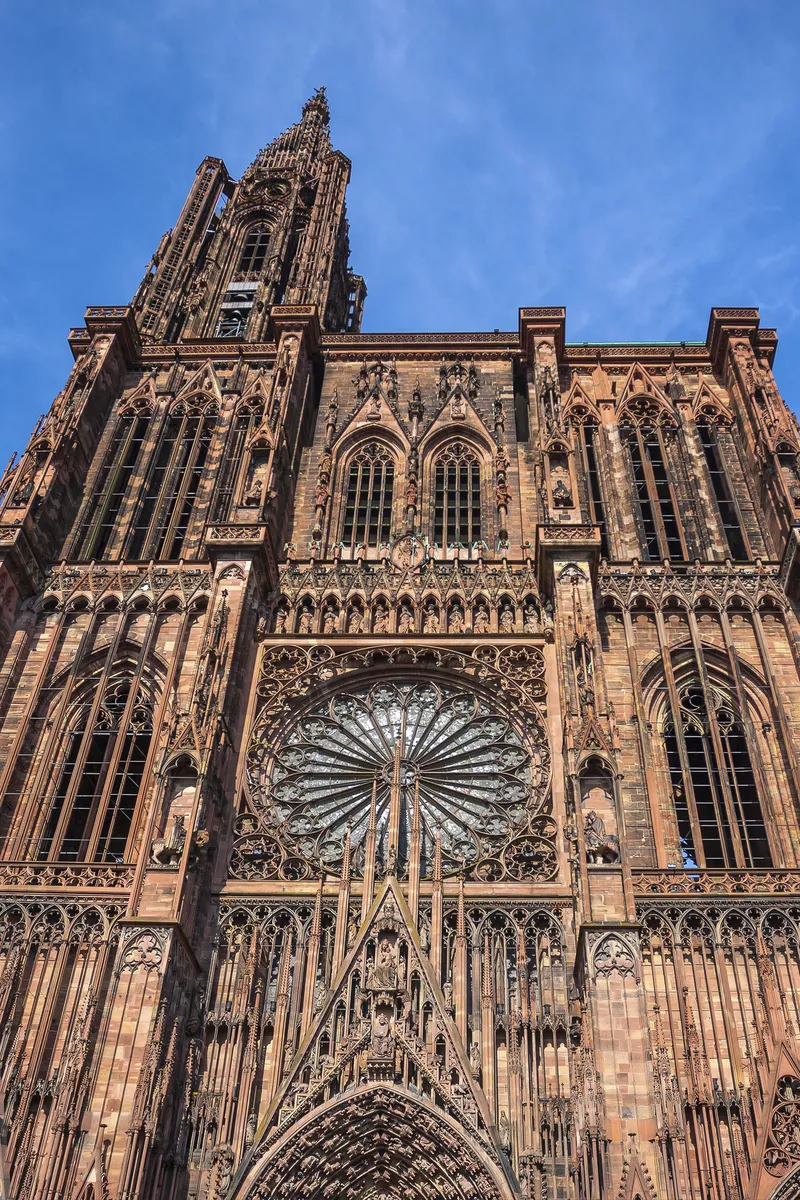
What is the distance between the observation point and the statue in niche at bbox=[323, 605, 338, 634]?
24.1 m

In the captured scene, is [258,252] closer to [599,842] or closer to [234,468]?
[234,468]

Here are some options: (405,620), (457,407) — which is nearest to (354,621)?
(405,620)

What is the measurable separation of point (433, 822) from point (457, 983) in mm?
3423

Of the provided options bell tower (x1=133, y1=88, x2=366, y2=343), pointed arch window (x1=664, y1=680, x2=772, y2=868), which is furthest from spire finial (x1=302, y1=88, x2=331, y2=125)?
pointed arch window (x1=664, y1=680, x2=772, y2=868)

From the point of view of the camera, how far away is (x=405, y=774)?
2197 cm

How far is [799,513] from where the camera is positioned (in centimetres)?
2406

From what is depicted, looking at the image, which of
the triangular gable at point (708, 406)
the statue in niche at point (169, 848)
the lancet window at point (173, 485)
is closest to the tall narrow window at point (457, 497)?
the triangular gable at point (708, 406)

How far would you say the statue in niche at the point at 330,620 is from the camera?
24.1m

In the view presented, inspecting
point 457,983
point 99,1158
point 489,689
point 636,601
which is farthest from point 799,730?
point 99,1158

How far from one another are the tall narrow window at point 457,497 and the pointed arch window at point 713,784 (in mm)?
6273

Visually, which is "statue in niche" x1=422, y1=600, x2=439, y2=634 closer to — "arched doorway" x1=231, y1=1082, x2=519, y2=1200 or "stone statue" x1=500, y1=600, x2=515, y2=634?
"stone statue" x1=500, y1=600, x2=515, y2=634

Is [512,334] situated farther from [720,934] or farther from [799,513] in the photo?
[720,934]

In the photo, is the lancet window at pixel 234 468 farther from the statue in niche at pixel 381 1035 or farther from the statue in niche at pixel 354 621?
the statue in niche at pixel 381 1035

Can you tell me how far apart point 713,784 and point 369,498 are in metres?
10.3
